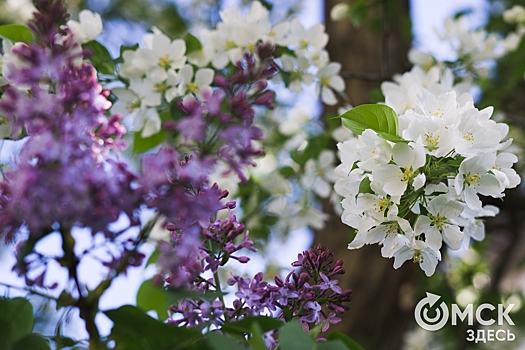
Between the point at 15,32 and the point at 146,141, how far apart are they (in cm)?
31

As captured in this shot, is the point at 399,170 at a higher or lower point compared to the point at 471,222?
higher

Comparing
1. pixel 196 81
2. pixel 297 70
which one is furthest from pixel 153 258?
pixel 297 70

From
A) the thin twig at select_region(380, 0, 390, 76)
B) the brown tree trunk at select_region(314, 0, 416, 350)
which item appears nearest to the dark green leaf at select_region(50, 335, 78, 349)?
the thin twig at select_region(380, 0, 390, 76)

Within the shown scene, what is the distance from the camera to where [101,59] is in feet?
3.19

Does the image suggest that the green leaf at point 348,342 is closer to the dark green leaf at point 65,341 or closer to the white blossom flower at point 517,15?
the dark green leaf at point 65,341

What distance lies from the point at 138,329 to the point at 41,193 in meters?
0.16

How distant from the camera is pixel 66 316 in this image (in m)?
0.47

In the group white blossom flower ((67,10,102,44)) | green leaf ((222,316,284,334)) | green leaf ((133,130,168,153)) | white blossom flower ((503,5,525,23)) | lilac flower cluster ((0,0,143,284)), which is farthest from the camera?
white blossom flower ((503,5,525,23))

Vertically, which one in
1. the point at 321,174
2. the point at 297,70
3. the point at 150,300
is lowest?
the point at 321,174

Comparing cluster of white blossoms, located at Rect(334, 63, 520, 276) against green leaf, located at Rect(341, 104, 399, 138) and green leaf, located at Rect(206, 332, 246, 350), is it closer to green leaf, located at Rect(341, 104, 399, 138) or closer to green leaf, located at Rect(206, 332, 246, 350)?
green leaf, located at Rect(341, 104, 399, 138)

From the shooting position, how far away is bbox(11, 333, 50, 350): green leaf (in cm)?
46

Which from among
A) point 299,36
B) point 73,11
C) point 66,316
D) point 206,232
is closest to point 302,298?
point 206,232

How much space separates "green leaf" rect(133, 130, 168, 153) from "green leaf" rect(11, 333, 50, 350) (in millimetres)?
649

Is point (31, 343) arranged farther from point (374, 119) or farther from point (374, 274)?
point (374, 274)
